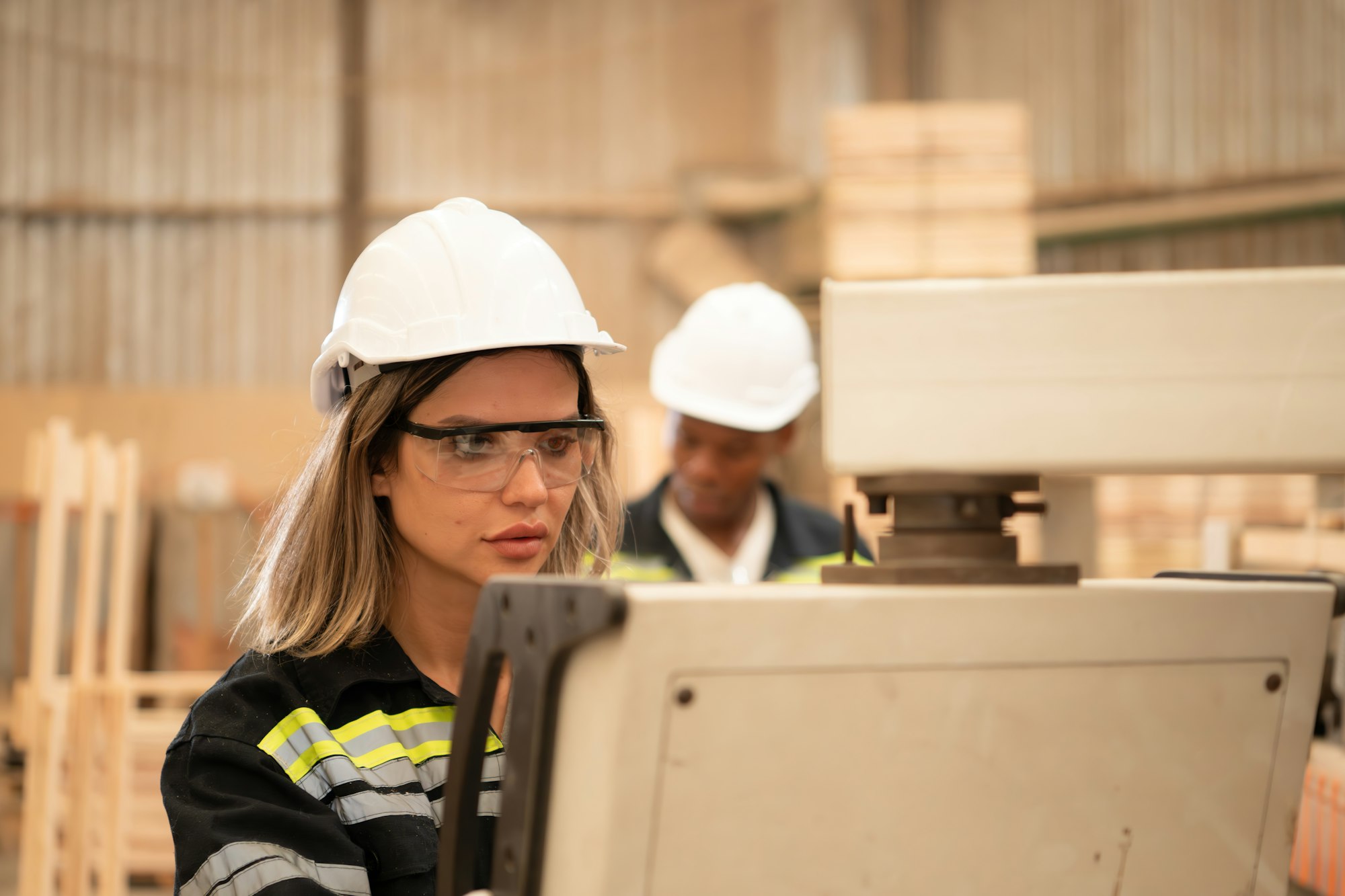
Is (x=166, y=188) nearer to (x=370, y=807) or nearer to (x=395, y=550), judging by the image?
(x=395, y=550)

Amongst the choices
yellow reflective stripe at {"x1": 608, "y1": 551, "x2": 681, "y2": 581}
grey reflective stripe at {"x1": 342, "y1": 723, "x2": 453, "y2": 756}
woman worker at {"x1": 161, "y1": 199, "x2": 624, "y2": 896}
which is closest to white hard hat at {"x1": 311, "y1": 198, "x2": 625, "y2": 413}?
woman worker at {"x1": 161, "y1": 199, "x2": 624, "y2": 896}

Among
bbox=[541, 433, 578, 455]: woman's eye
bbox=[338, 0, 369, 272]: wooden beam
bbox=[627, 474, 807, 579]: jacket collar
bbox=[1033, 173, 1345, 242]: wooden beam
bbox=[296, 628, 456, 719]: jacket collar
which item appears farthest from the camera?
bbox=[338, 0, 369, 272]: wooden beam

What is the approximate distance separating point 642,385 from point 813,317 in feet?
4.84

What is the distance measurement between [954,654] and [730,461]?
2831mm

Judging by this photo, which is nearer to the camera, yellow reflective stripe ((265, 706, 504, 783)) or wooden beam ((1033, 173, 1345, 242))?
yellow reflective stripe ((265, 706, 504, 783))

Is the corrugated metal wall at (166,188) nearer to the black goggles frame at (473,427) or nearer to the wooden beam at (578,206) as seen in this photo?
the wooden beam at (578,206)

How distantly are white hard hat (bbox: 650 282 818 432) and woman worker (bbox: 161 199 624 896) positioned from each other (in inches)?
78.7

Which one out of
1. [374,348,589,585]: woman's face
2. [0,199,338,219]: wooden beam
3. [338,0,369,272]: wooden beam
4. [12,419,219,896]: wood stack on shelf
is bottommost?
[12,419,219,896]: wood stack on shelf

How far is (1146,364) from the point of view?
0.89m

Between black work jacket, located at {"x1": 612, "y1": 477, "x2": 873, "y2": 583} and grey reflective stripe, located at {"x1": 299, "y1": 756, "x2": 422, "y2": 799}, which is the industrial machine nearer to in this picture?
grey reflective stripe, located at {"x1": 299, "y1": 756, "x2": 422, "y2": 799}

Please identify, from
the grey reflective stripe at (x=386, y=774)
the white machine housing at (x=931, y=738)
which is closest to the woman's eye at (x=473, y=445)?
the grey reflective stripe at (x=386, y=774)

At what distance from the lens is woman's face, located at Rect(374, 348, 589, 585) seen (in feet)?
5.22

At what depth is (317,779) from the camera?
1447 mm

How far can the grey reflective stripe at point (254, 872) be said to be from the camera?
1.31 m
